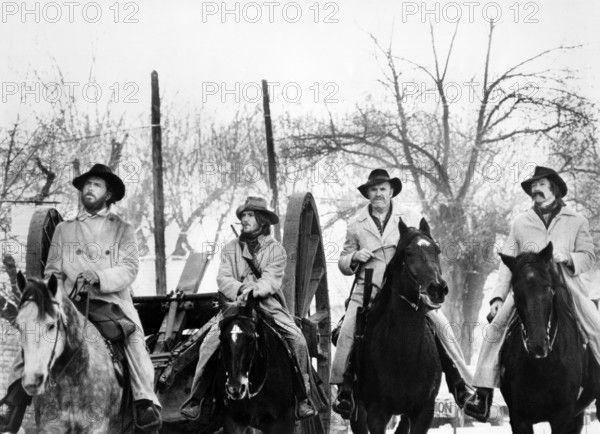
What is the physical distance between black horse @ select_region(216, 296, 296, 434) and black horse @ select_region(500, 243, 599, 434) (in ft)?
6.49

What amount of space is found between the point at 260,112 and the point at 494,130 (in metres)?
6.81

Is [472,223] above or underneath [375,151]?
underneath

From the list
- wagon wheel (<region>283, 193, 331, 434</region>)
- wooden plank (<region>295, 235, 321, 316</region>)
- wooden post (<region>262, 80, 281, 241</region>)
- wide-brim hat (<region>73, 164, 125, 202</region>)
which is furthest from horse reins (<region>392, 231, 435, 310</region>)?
wooden post (<region>262, 80, 281, 241</region>)

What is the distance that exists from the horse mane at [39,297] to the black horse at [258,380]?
184 centimetres

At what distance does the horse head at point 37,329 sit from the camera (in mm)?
7047

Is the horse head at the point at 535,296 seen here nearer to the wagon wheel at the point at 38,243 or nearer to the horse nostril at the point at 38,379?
the horse nostril at the point at 38,379

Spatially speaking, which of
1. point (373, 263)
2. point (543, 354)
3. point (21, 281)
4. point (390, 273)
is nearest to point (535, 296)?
point (543, 354)

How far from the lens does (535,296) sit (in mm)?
8742

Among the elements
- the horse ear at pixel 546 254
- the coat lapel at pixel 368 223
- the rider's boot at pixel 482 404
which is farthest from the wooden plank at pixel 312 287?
the horse ear at pixel 546 254

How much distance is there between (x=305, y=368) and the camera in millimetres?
9531

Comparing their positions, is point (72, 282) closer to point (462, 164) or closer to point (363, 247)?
point (363, 247)

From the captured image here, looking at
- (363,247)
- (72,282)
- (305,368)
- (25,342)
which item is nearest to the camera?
(25,342)

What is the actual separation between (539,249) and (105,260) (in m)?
4.05

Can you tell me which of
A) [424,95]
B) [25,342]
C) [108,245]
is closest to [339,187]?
[424,95]
